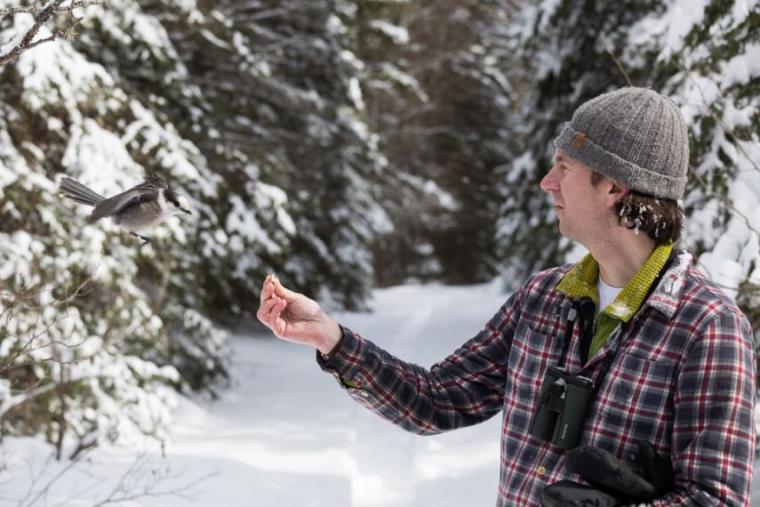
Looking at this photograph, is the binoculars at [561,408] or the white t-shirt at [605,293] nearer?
the binoculars at [561,408]

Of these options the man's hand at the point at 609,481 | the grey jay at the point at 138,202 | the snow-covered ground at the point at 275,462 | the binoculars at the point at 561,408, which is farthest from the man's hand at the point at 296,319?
the snow-covered ground at the point at 275,462

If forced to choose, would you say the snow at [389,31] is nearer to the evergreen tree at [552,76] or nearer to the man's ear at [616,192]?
the evergreen tree at [552,76]

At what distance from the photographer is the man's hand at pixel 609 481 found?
56.6 inches

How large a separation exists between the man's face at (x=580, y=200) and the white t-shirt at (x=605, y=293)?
11 cm

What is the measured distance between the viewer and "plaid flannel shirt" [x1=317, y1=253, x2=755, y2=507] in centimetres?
145

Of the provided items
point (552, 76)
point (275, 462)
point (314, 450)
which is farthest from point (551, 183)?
point (552, 76)

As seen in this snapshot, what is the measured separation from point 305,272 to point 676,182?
11.0 m

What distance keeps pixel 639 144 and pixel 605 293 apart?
338 millimetres

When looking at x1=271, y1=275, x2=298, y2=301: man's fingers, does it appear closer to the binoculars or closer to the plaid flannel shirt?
the plaid flannel shirt

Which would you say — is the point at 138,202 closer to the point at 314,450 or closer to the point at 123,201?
the point at 123,201

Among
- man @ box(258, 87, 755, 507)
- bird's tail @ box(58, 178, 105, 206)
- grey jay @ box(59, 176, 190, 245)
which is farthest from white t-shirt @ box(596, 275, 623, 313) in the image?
bird's tail @ box(58, 178, 105, 206)

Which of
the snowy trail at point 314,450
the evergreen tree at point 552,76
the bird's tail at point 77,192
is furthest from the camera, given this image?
the evergreen tree at point 552,76

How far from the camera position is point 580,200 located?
A: 5.67 ft

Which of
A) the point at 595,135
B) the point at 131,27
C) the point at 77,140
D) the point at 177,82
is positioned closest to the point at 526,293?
the point at 595,135
